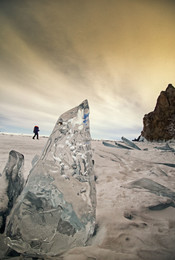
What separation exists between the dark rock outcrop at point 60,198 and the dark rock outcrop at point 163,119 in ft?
38.0

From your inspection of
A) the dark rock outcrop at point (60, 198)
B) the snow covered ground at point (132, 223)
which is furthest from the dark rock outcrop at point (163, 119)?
the dark rock outcrop at point (60, 198)

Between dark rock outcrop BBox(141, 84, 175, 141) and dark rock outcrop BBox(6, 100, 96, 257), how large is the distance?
11.6 m

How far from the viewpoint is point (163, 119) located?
11195mm

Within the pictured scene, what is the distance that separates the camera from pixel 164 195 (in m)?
1.41

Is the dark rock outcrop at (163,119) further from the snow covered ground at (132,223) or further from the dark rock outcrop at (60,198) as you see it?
the dark rock outcrop at (60,198)

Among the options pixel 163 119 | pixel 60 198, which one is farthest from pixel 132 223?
pixel 163 119

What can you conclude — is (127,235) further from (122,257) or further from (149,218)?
(149,218)

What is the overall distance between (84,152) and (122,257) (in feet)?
2.02

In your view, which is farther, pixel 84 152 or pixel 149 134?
pixel 149 134

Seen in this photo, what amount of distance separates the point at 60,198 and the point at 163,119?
12568mm

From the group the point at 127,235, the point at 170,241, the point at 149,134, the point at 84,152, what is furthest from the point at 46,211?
the point at 149,134

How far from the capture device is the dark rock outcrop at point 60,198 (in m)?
0.70

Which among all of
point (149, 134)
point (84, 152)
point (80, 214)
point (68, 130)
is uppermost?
point (149, 134)

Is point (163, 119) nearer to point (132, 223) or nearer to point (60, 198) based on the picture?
point (132, 223)
